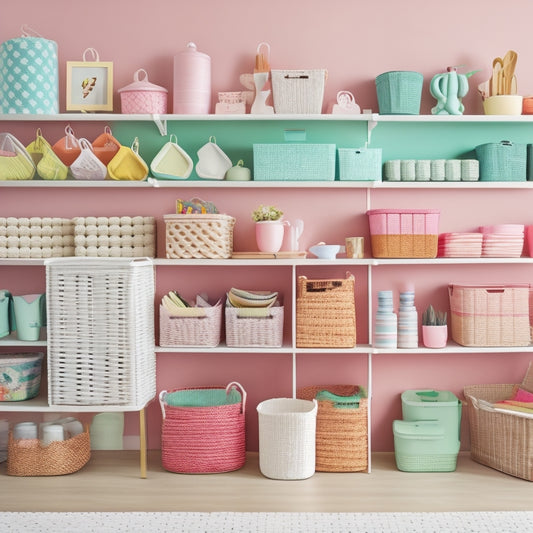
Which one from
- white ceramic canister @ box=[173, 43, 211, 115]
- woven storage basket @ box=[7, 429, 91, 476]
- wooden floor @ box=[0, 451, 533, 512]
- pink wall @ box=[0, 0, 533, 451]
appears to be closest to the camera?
wooden floor @ box=[0, 451, 533, 512]

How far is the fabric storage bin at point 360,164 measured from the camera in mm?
3395

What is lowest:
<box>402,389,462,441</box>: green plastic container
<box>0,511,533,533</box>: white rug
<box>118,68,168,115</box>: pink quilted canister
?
<box>0,511,533,533</box>: white rug

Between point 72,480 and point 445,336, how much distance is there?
6.66 ft

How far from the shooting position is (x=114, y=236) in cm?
344

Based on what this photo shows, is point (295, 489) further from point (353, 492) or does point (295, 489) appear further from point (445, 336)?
point (445, 336)

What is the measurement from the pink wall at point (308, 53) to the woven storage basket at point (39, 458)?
53cm

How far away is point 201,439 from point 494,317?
1638mm

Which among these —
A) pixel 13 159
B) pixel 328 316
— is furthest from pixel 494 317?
pixel 13 159

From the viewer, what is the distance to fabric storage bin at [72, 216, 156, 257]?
3.41 m

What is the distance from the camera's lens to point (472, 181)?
3465 mm

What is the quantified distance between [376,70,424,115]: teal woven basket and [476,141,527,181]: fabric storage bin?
0.45m

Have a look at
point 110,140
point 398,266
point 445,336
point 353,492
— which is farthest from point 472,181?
point 110,140

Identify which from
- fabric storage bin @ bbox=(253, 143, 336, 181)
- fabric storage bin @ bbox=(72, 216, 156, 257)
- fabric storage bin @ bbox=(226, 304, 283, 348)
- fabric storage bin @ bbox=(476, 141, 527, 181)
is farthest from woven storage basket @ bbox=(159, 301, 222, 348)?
fabric storage bin @ bbox=(476, 141, 527, 181)

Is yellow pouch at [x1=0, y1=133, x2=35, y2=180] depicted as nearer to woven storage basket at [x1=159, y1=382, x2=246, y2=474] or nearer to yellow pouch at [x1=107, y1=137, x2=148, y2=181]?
yellow pouch at [x1=107, y1=137, x2=148, y2=181]
